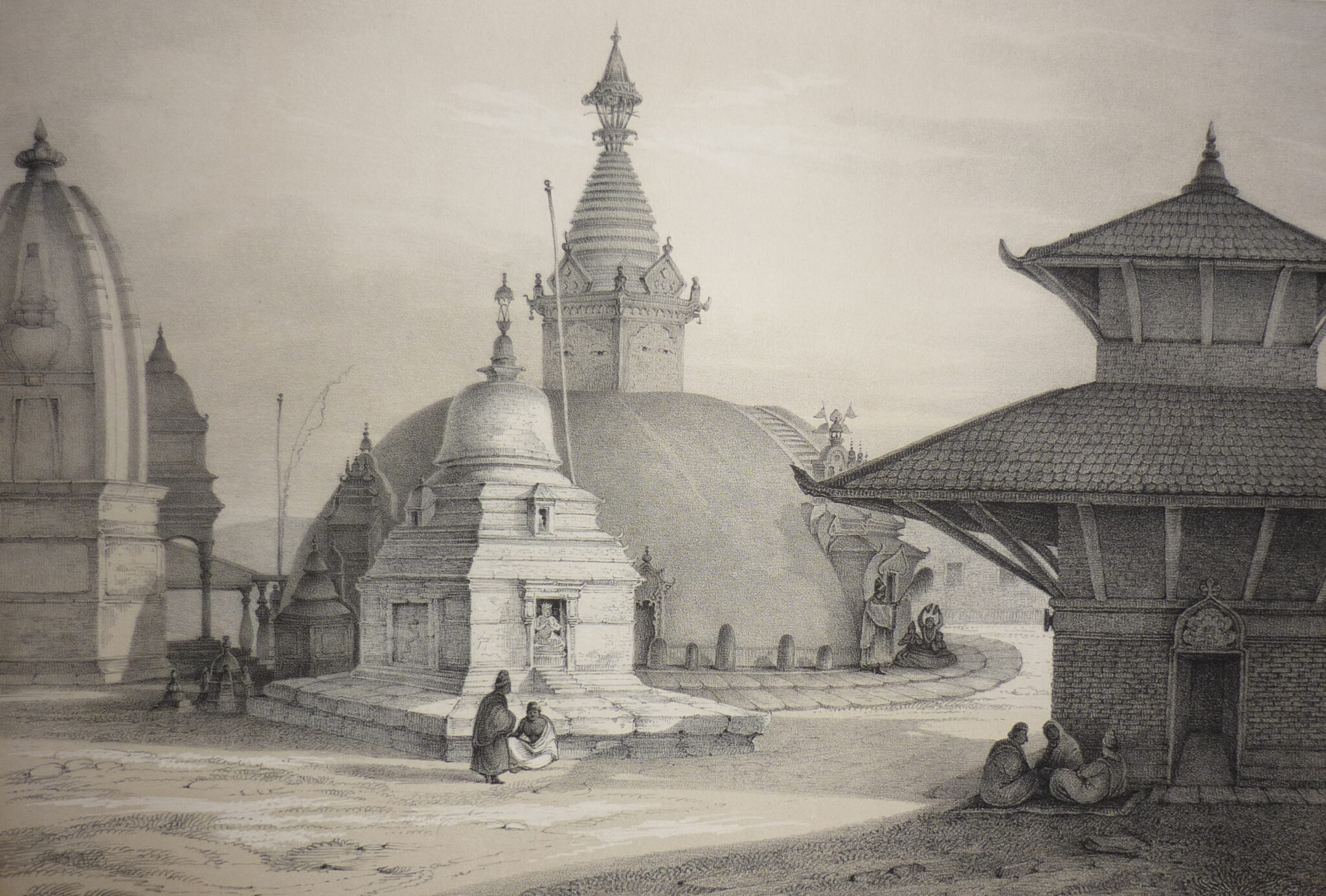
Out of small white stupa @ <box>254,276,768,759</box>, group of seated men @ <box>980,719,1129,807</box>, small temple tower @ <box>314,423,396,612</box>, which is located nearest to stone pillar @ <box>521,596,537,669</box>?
small white stupa @ <box>254,276,768,759</box>

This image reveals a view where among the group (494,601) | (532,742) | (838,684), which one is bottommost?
(838,684)

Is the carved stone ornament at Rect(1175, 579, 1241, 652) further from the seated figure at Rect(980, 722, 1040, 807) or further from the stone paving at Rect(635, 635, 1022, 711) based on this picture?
the stone paving at Rect(635, 635, 1022, 711)

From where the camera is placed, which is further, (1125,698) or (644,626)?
(644,626)

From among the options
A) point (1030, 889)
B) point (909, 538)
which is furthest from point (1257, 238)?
point (909, 538)

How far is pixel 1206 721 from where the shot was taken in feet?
29.2

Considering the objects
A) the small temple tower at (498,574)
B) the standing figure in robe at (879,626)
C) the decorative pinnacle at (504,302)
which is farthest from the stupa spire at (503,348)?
the standing figure in robe at (879,626)

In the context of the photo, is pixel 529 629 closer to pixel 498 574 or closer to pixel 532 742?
pixel 498 574

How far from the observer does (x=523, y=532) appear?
1166 centimetres

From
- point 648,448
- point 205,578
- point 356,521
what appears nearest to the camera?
point 205,578

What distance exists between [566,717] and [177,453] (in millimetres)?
3404

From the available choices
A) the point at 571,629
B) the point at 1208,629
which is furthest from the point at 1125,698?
the point at 571,629

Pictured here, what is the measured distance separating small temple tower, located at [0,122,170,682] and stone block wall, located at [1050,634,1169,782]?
20.4 ft

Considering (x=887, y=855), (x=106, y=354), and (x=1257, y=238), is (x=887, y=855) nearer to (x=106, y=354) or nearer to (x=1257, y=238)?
(x=1257, y=238)

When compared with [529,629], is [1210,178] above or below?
above
